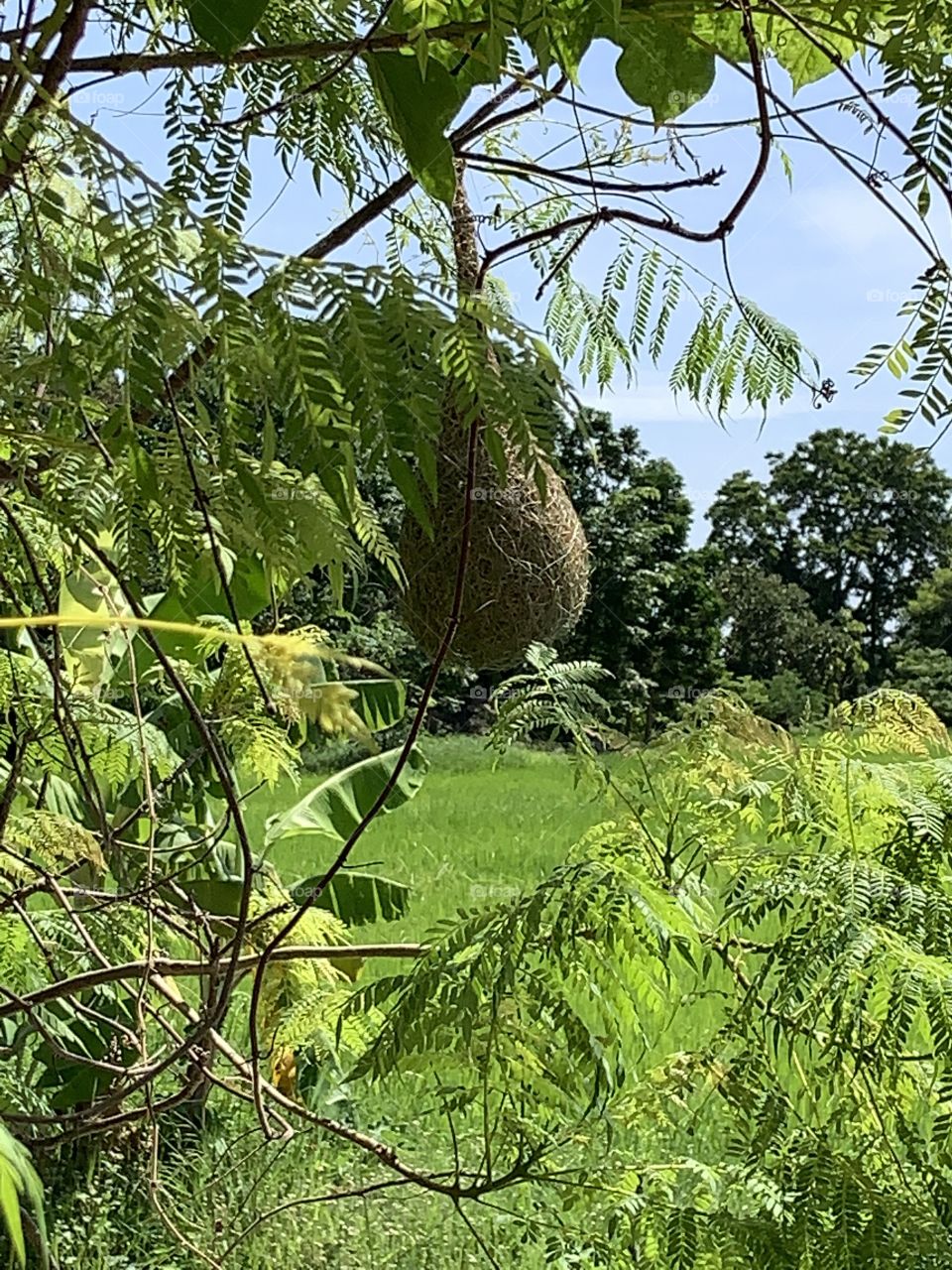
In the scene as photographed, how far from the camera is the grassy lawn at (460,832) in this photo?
2.25 meters

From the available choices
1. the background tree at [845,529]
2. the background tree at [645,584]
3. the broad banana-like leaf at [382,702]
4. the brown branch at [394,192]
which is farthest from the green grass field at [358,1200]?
the background tree at [845,529]

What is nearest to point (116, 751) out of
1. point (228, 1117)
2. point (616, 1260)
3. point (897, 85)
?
point (616, 1260)

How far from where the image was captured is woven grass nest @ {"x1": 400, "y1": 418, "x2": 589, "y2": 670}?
40.9 inches

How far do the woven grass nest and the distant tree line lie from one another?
4.06ft

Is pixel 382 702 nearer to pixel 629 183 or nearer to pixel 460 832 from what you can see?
pixel 629 183

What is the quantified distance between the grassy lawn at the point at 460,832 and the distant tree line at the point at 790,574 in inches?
9.5

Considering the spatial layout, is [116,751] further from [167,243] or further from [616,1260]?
[167,243]

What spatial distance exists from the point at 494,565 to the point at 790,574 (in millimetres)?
1853

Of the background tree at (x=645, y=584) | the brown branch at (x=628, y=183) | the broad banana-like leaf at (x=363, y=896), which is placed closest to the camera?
the brown branch at (x=628, y=183)

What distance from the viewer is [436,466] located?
1.27ft

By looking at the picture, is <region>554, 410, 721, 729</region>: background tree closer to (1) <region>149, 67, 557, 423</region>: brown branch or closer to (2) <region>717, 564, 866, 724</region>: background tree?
(2) <region>717, 564, 866, 724</region>: background tree

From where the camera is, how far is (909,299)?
37cm

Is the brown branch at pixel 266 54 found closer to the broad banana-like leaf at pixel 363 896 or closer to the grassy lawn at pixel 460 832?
the broad banana-like leaf at pixel 363 896

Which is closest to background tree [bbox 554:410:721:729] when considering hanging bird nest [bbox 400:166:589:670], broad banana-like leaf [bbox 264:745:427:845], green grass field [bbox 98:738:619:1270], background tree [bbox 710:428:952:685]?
background tree [bbox 710:428:952:685]
